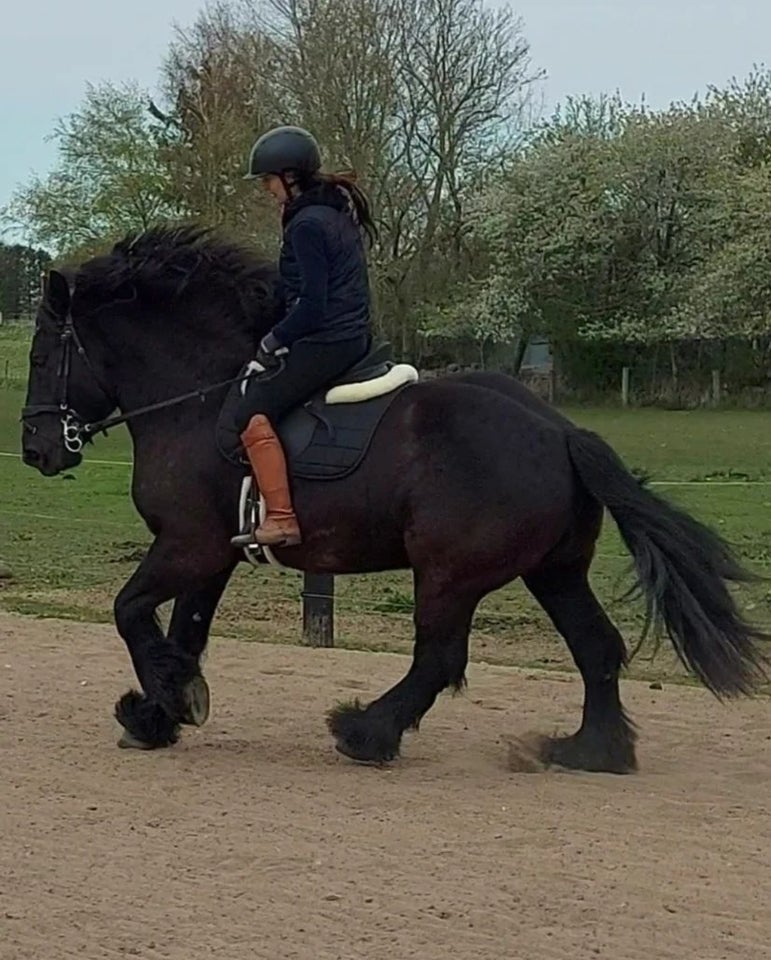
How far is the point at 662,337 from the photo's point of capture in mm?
46094

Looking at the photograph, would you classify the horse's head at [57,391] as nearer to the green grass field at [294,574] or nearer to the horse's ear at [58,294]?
the horse's ear at [58,294]

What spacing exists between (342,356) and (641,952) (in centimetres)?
326

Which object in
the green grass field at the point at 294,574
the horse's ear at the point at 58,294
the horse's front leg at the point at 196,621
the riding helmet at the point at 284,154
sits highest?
the riding helmet at the point at 284,154

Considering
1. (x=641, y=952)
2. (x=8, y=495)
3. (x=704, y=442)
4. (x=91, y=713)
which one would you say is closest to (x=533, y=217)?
(x=704, y=442)

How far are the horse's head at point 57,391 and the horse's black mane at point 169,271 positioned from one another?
0.56 feet

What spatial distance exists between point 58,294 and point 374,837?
3094mm

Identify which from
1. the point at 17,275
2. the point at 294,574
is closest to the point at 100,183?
the point at 17,275

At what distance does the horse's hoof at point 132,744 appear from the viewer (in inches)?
291

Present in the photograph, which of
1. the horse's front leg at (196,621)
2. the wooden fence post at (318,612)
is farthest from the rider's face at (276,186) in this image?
the wooden fence post at (318,612)

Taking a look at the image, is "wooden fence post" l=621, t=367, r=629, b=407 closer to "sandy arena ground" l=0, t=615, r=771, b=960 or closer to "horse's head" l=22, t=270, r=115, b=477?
"sandy arena ground" l=0, t=615, r=771, b=960

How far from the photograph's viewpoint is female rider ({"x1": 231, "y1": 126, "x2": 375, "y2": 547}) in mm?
7012

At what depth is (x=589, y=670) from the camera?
7.27 metres

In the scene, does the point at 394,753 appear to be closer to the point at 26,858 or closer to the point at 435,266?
the point at 26,858

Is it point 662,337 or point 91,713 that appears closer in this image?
point 91,713
